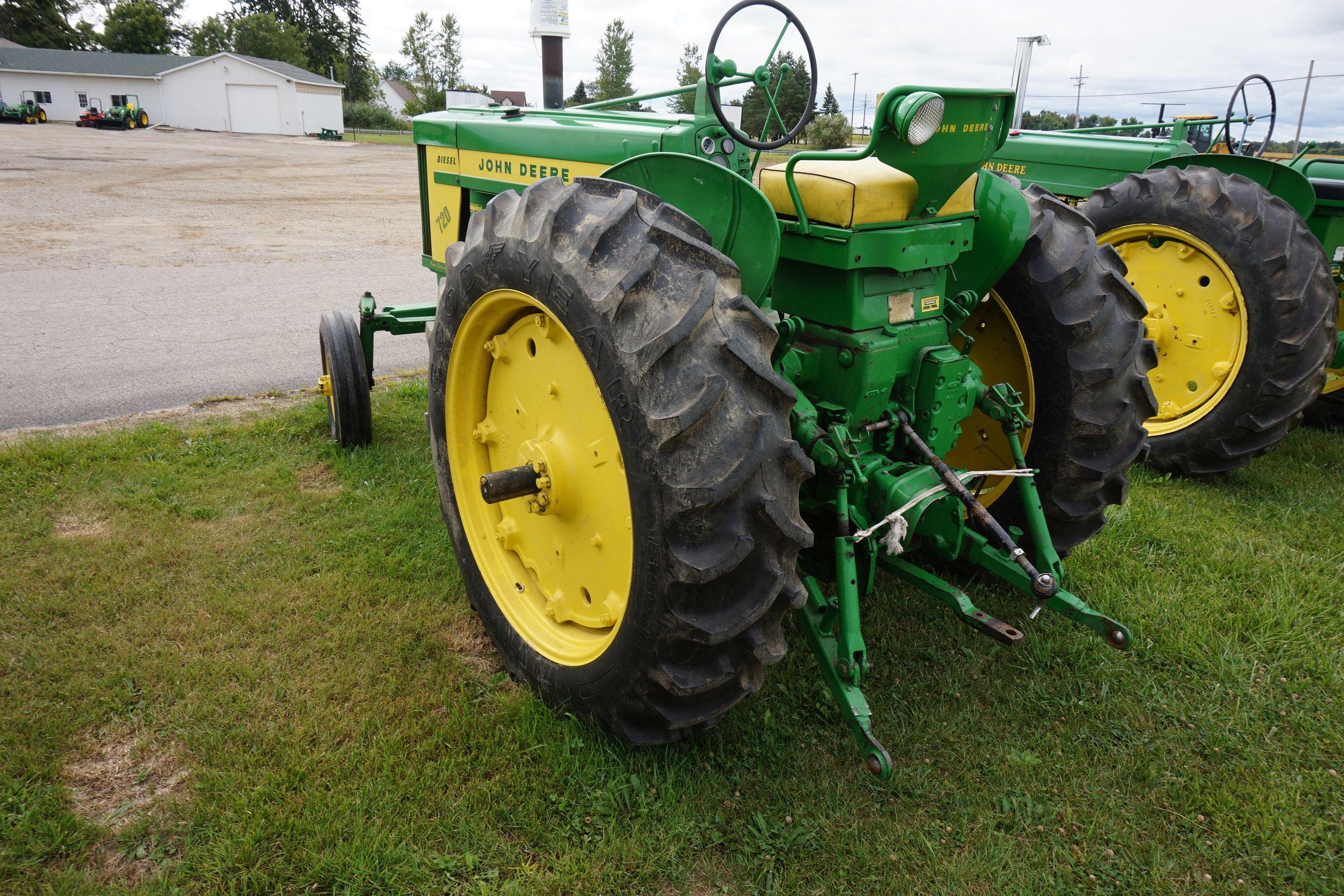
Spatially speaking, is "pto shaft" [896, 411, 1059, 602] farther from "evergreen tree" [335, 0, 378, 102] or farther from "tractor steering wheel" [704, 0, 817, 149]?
"evergreen tree" [335, 0, 378, 102]

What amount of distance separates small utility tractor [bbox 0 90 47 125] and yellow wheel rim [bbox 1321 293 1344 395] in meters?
51.8

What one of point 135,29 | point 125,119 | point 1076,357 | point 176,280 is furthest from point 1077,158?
point 135,29

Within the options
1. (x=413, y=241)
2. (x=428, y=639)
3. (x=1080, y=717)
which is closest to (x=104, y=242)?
(x=413, y=241)

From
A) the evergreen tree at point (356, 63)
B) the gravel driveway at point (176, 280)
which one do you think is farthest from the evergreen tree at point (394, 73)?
the gravel driveway at point (176, 280)

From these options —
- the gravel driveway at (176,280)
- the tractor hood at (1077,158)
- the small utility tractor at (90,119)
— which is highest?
the small utility tractor at (90,119)

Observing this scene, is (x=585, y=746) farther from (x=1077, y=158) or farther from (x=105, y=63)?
(x=105, y=63)

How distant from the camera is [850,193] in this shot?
2.49m

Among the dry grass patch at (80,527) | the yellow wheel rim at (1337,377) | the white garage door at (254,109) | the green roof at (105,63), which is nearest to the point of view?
the dry grass patch at (80,527)

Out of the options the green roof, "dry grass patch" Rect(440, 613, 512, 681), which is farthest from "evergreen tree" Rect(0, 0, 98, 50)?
"dry grass patch" Rect(440, 613, 512, 681)

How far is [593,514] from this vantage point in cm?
250

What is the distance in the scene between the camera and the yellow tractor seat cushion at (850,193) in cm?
251

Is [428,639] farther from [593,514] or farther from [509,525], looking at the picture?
[593,514]

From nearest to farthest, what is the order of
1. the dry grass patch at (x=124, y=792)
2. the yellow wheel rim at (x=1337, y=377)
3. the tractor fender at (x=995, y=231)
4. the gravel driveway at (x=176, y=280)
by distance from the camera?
1. the dry grass patch at (x=124, y=792)
2. the tractor fender at (x=995, y=231)
3. the yellow wheel rim at (x=1337, y=377)
4. the gravel driveway at (x=176, y=280)

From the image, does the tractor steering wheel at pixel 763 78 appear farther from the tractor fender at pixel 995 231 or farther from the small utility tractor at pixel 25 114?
the small utility tractor at pixel 25 114
